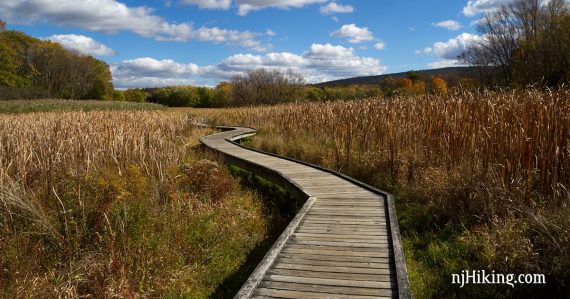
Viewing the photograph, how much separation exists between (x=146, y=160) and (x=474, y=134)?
5955mm

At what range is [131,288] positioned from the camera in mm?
4441

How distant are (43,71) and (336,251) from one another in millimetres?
64056

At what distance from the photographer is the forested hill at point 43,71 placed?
161ft

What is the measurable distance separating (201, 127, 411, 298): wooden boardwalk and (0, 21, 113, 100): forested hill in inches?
1920

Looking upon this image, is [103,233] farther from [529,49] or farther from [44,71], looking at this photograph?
[44,71]

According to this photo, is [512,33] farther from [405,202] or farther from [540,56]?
[405,202]

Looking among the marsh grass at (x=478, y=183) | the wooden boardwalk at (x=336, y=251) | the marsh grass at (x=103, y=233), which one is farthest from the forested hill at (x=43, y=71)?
the wooden boardwalk at (x=336, y=251)

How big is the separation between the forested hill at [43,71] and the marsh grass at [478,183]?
48252 millimetres

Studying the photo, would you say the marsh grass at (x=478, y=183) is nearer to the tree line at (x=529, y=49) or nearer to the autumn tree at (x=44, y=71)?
the tree line at (x=529, y=49)

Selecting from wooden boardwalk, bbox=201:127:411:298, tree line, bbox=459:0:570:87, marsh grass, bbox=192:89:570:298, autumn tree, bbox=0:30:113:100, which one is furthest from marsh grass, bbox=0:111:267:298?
autumn tree, bbox=0:30:113:100

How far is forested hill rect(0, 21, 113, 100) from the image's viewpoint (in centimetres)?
4906

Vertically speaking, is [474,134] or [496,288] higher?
[474,134]

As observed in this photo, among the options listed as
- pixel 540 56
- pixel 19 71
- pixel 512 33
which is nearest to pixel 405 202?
pixel 540 56

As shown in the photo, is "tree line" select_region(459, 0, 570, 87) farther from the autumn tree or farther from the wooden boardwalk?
the autumn tree
